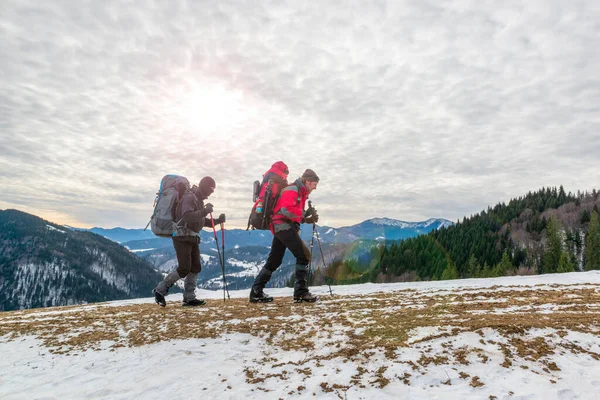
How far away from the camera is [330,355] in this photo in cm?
506

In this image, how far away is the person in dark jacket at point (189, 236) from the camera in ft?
32.8

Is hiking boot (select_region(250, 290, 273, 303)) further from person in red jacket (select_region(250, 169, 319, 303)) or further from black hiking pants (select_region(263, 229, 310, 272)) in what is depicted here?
black hiking pants (select_region(263, 229, 310, 272))

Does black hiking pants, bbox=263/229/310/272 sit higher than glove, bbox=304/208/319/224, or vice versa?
glove, bbox=304/208/319/224

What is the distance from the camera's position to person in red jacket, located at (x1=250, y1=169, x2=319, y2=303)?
941 centimetres

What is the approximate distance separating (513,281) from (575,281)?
179cm

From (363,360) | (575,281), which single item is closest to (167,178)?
(363,360)

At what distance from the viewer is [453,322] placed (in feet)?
19.7

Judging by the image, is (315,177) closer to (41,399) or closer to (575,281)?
(41,399)

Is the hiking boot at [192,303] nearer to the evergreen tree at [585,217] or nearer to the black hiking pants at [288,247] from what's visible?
the black hiking pants at [288,247]

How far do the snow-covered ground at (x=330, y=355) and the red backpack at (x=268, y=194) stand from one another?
9.87 feet

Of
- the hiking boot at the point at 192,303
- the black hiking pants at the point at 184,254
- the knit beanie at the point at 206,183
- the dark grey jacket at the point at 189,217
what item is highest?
the knit beanie at the point at 206,183

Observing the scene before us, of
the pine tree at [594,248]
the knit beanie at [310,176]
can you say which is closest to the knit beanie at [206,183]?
the knit beanie at [310,176]

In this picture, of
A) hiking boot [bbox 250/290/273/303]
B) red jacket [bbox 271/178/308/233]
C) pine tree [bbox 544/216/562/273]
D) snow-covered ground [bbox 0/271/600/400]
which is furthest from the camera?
pine tree [bbox 544/216/562/273]

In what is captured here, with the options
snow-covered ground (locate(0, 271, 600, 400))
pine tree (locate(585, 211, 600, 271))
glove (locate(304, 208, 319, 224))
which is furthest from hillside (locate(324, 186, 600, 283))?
snow-covered ground (locate(0, 271, 600, 400))
